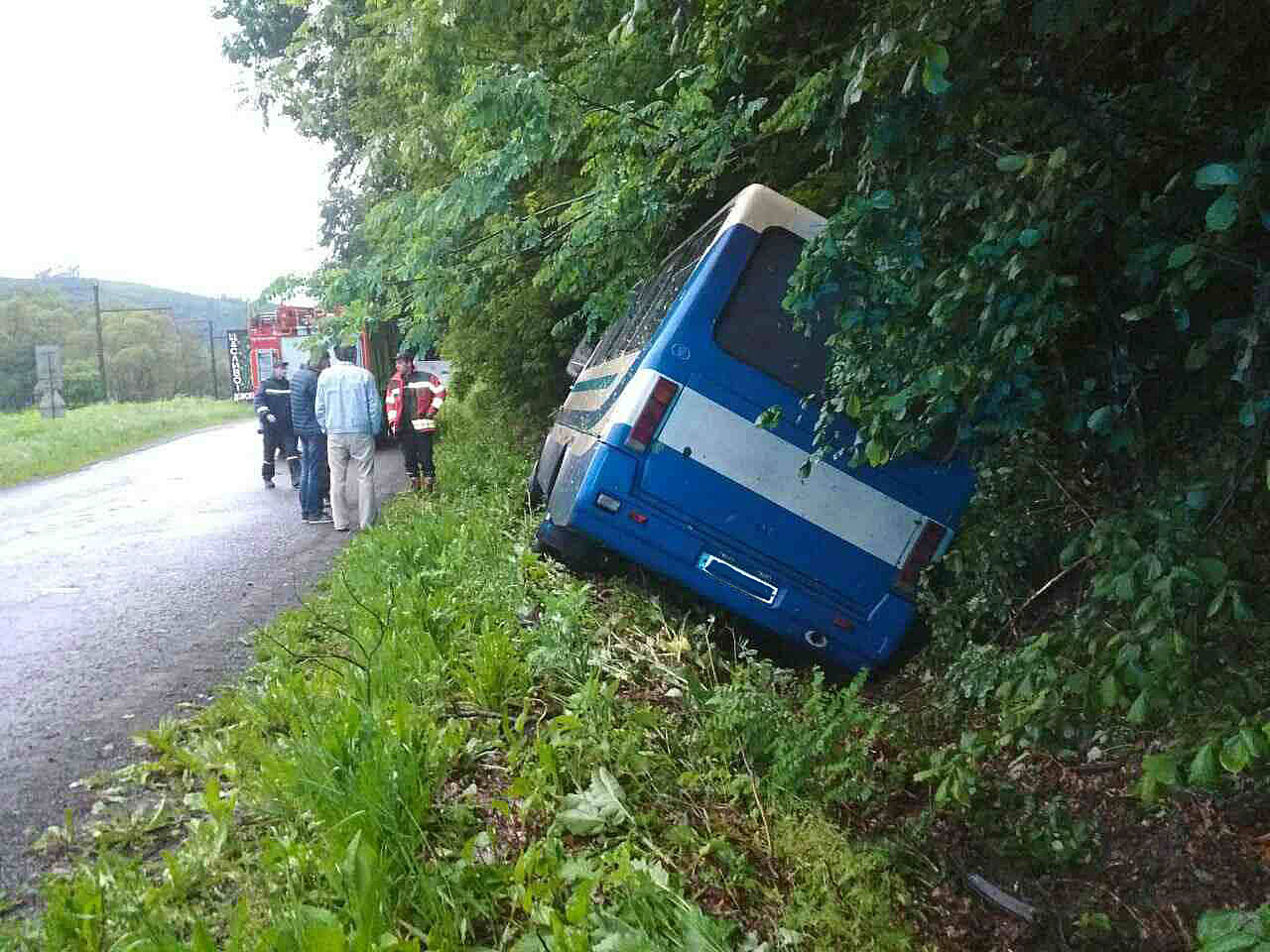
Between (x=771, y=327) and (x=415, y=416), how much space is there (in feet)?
21.9

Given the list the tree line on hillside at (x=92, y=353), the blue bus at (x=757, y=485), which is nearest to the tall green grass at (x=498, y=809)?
the blue bus at (x=757, y=485)

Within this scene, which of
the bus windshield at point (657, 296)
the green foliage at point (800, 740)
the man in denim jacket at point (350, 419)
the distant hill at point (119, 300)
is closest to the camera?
the green foliage at point (800, 740)

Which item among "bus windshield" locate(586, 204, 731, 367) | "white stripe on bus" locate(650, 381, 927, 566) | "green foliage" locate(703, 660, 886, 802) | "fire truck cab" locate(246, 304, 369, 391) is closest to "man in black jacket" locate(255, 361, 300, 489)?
"bus windshield" locate(586, 204, 731, 367)

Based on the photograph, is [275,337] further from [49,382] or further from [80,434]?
[80,434]

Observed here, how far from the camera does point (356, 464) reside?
10.1m

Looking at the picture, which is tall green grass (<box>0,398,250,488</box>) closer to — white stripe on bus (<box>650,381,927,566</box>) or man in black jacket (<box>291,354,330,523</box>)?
man in black jacket (<box>291,354,330,523</box>)

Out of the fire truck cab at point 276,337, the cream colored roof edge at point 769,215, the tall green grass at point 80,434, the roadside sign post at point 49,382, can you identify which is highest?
the cream colored roof edge at point 769,215

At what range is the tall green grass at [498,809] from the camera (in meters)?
2.76

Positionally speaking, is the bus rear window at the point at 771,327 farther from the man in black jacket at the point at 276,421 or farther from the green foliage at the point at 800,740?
the man in black jacket at the point at 276,421

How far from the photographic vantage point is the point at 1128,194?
11.6 feet

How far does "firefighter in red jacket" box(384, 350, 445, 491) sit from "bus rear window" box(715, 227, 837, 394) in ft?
20.7

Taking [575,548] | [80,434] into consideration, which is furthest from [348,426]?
[80,434]

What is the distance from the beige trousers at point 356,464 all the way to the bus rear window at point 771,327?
18.3ft

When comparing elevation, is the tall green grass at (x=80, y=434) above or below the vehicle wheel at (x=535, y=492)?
below
